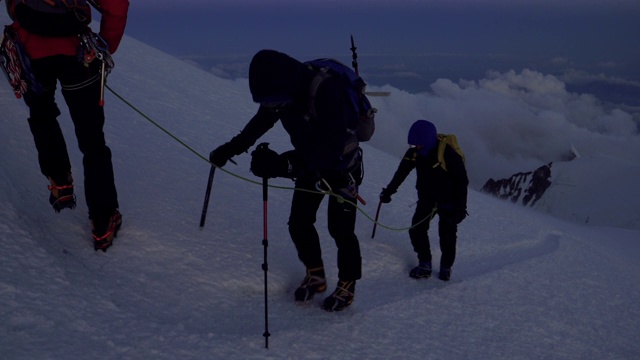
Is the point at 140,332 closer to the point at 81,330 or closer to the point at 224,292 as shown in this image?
the point at 81,330

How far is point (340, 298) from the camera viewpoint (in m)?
4.95

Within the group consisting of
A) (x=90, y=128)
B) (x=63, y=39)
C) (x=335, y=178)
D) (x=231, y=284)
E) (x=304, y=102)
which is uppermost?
(x=63, y=39)

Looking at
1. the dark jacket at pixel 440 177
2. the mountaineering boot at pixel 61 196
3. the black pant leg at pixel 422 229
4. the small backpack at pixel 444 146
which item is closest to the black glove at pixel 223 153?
the mountaineering boot at pixel 61 196

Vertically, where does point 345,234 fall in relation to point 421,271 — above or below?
above

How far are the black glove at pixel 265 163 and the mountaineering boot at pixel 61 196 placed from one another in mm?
1905

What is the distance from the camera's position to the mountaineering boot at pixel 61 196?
4.65 metres

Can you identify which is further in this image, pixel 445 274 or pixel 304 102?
pixel 445 274

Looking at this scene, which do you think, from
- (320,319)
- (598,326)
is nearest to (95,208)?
(320,319)

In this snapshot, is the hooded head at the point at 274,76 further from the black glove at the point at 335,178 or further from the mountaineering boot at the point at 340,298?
the mountaineering boot at the point at 340,298

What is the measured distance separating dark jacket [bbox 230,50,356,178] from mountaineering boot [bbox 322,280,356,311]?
1.37 metres

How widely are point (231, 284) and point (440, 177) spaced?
312 cm

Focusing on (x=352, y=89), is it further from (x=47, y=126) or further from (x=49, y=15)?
(x=47, y=126)

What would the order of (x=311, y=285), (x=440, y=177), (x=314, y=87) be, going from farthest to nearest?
(x=440, y=177) → (x=311, y=285) → (x=314, y=87)

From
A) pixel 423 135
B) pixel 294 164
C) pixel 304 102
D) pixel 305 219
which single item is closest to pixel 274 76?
pixel 304 102
